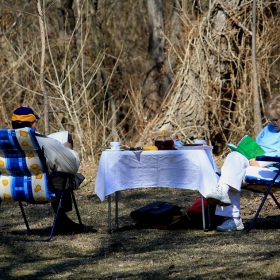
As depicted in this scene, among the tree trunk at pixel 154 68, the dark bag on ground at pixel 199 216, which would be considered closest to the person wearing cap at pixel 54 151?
the dark bag on ground at pixel 199 216

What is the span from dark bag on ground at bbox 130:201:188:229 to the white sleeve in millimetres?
1015

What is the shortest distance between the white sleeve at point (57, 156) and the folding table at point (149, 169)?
404 mm

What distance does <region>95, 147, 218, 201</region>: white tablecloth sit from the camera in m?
6.61

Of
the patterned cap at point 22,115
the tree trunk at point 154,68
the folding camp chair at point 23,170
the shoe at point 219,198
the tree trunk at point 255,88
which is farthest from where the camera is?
the tree trunk at point 154,68

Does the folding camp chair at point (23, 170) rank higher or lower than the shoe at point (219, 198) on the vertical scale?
higher

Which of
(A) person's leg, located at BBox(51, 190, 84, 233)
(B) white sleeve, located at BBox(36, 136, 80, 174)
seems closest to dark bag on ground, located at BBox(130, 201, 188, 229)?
(A) person's leg, located at BBox(51, 190, 84, 233)

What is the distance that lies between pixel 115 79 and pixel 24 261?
1246cm

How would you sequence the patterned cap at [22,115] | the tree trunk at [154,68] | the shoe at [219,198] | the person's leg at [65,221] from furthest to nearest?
the tree trunk at [154,68]
the person's leg at [65,221]
the patterned cap at [22,115]
the shoe at [219,198]

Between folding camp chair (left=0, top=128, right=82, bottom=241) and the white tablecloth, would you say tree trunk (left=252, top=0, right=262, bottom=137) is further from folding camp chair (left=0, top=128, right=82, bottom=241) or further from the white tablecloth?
folding camp chair (left=0, top=128, right=82, bottom=241)

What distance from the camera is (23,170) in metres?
6.34

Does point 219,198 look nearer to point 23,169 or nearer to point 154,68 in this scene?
→ point 23,169

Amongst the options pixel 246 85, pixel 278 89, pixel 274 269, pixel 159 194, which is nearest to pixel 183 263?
pixel 274 269

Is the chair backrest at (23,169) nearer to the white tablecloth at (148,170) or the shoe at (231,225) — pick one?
the white tablecloth at (148,170)

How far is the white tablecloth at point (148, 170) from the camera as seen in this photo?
21.7 feet
